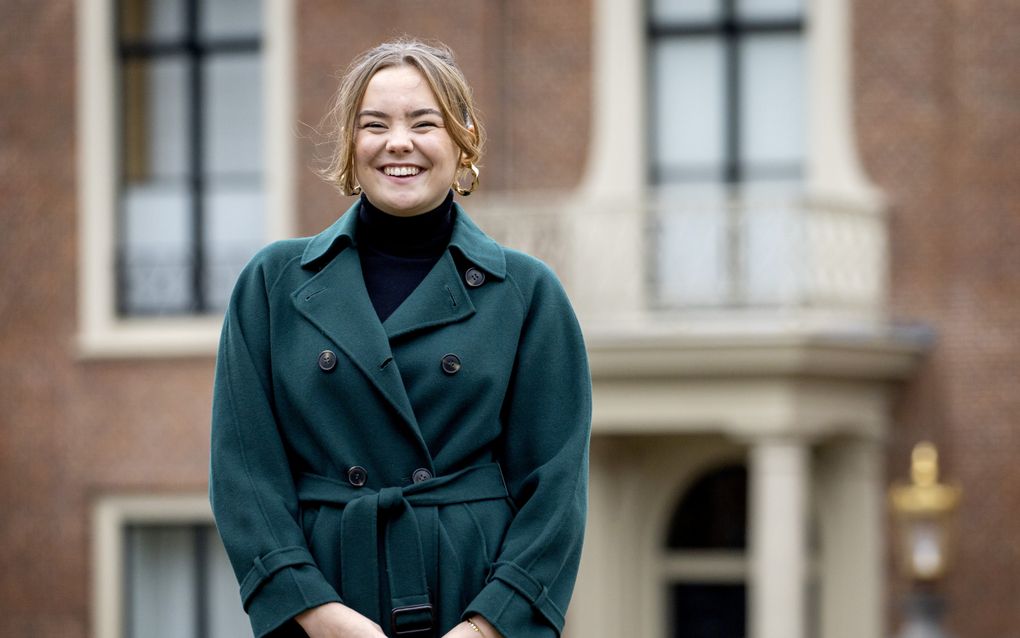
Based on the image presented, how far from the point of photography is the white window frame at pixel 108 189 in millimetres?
15562

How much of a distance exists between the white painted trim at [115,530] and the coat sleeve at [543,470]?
1279cm

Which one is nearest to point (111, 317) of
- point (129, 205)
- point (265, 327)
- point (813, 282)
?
point (129, 205)

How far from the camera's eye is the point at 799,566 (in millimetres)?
13633

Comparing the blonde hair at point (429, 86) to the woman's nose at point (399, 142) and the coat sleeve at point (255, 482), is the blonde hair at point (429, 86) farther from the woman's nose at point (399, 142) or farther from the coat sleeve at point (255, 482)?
the coat sleeve at point (255, 482)

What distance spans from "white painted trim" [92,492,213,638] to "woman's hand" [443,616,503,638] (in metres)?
12.9

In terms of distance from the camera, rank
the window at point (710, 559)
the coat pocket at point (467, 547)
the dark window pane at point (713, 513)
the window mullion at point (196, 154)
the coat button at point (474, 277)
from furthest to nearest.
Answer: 1. the window mullion at point (196, 154)
2. the dark window pane at point (713, 513)
3. the window at point (710, 559)
4. the coat button at point (474, 277)
5. the coat pocket at point (467, 547)

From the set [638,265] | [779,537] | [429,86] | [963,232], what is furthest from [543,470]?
[963,232]

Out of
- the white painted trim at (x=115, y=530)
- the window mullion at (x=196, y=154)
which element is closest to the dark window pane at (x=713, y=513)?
the white painted trim at (x=115, y=530)

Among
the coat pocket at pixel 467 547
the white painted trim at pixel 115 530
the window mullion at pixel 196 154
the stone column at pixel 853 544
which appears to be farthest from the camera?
the window mullion at pixel 196 154

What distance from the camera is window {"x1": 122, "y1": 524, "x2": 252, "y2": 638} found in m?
15.9

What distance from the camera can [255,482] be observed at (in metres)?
3.10

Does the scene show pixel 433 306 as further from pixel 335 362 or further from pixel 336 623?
pixel 336 623

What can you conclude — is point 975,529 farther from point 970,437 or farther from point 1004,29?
point 1004,29

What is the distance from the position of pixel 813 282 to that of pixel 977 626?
2661mm
